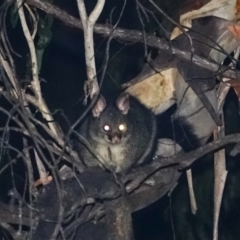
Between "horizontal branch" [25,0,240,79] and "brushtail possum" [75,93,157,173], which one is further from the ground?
"horizontal branch" [25,0,240,79]

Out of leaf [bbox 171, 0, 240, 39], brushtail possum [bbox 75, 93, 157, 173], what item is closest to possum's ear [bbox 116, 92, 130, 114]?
brushtail possum [bbox 75, 93, 157, 173]

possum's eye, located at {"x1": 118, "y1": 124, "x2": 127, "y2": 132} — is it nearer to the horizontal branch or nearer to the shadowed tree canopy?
the shadowed tree canopy

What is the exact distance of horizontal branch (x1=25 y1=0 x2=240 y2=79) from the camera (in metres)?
3.66

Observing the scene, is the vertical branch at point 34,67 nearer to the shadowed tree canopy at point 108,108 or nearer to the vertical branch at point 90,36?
the shadowed tree canopy at point 108,108

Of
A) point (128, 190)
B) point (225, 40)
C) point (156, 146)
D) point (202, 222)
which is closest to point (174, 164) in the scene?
point (128, 190)

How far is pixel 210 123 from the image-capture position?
4324 millimetres

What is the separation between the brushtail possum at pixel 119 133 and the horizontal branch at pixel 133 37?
1027 mm

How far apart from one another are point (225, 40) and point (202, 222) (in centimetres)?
316

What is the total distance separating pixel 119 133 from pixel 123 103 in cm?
19

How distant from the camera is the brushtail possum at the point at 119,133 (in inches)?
193

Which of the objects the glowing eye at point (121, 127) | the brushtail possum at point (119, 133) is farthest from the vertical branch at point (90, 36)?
the glowing eye at point (121, 127)

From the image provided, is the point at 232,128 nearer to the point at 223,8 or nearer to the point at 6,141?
the point at 223,8

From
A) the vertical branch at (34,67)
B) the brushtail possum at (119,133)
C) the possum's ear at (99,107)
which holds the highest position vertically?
the vertical branch at (34,67)

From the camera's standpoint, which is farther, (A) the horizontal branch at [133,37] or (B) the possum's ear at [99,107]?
(B) the possum's ear at [99,107]
